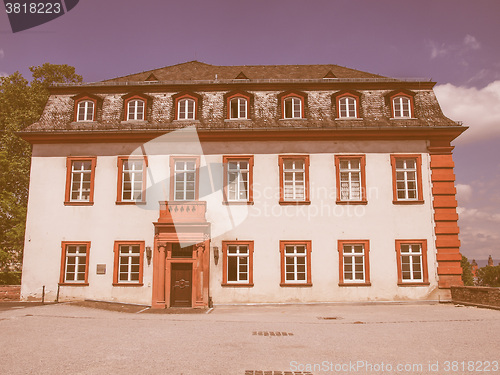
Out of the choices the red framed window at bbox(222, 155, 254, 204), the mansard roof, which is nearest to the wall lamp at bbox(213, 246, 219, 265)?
the red framed window at bbox(222, 155, 254, 204)

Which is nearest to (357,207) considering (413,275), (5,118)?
(413,275)

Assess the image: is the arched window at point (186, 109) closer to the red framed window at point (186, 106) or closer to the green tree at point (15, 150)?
the red framed window at point (186, 106)

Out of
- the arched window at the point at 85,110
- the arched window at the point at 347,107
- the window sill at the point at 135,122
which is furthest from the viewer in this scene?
the arched window at the point at 85,110

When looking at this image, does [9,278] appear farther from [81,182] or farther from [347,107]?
[347,107]

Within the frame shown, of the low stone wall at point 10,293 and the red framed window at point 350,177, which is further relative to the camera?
the red framed window at point 350,177

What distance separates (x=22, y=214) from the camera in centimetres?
2875

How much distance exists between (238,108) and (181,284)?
29.5 ft

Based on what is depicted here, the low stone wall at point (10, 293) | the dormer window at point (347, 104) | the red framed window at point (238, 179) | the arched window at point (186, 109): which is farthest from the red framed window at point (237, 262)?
the low stone wall at point (10, 293)

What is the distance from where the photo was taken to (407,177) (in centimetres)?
2116

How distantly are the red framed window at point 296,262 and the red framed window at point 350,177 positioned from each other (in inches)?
116

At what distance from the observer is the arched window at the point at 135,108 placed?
22.2m

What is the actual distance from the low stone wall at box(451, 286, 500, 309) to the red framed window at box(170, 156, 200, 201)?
41.8 feet

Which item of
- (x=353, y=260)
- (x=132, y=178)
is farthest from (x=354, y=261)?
(x=132, y=178)

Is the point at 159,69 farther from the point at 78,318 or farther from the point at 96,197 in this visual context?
the point at 78,318
